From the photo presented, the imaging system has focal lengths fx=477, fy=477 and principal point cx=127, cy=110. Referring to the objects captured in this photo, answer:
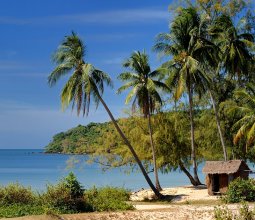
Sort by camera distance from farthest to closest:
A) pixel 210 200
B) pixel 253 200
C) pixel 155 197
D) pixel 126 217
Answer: pixel 155 197, pixel 210 200, pixel 253 200, pixel 126 217

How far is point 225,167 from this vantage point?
30594mm

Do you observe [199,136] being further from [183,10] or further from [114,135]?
[183,10]

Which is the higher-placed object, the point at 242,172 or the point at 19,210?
the point at 242,172

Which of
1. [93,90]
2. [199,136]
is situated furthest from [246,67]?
[93,90]

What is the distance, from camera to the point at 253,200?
26359mm

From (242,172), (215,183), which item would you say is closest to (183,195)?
(215,183)

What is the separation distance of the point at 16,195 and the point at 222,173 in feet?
46.8

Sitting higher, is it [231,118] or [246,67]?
[246,67]

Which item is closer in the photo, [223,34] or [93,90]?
[93,90]

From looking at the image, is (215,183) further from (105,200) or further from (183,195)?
(105,200)

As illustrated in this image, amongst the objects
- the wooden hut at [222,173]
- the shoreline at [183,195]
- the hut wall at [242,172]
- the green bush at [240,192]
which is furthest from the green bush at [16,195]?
the hut wall at [242,172]

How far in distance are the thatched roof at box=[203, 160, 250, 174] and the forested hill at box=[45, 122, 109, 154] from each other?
15.0m

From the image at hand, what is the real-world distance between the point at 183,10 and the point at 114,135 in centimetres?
1227

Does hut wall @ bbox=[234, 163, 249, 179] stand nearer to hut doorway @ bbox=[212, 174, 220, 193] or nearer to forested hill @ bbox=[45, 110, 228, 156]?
hut doorway @ bbox=[212, 174, 220, 193]
